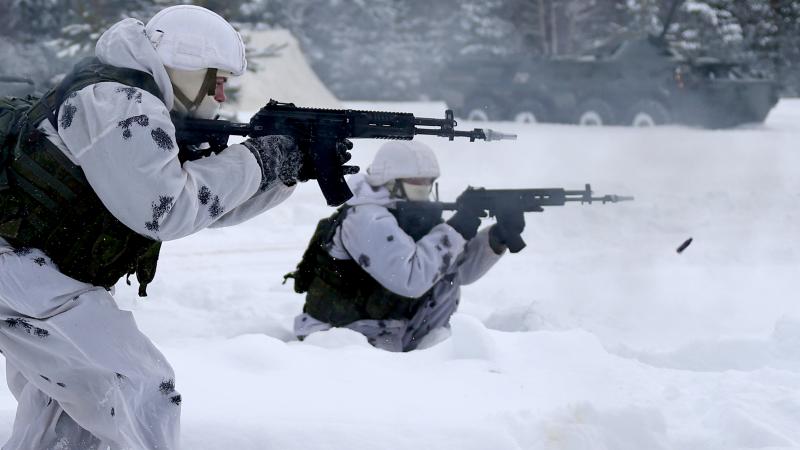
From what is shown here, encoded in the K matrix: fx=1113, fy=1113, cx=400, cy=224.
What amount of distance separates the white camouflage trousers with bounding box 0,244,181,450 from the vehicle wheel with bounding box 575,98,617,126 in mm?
18105

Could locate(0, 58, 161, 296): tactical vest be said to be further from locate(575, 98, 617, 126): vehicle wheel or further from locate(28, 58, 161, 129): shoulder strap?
locate(575, 98, 617, 126): vehicle wheel

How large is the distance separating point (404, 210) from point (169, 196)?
113 inches

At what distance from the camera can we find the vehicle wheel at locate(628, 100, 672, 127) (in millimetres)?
19922

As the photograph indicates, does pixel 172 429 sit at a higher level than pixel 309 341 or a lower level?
higher

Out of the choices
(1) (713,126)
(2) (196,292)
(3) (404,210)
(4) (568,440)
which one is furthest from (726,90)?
(4) (568,440)

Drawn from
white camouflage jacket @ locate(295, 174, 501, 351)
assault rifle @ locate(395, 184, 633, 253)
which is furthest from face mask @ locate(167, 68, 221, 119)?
assault rifle @ locate(395, 184, 633, 253)

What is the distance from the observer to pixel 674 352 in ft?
19.3

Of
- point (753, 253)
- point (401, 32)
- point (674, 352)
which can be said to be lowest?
point (401, 32)

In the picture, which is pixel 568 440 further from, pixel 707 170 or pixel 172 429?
pixel 707 170

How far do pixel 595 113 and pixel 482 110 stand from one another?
2.57 meters

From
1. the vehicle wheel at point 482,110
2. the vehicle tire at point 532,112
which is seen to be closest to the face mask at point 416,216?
the vehicle tire at point 532,112

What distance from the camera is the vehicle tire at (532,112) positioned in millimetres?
21500

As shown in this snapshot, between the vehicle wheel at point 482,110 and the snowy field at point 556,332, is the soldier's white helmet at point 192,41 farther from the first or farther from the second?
the vehicle wheel at point 482,110

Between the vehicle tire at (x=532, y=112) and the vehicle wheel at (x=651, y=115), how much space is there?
2022 mm
